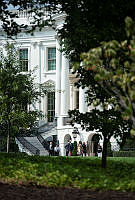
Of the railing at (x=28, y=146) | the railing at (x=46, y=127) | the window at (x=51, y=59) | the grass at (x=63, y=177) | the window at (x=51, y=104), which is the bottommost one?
the grass at (x=63, y=177)

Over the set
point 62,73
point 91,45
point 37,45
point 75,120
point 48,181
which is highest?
point 37,45

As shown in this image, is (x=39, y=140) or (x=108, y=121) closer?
(x=108, y=121)

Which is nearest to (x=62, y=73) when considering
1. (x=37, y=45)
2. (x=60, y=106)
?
(x=60, y=106)

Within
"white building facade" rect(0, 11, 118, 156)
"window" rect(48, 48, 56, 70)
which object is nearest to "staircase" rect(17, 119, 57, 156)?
"white building facade" rect(0, 11, 118, 156)

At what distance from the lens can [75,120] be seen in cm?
1955

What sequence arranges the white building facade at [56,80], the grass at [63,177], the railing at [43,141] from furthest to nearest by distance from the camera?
1. the white building facade at [56,80]
2. the railing at [43,141]
3. the grass at [63,177]

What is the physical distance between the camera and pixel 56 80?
6206cm

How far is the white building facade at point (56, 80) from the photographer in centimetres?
5784

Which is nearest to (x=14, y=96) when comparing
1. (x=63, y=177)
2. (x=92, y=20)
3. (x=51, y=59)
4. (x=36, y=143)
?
(x=92, y=20)

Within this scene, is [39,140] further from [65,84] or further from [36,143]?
[65,84]

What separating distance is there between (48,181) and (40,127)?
Result: 4687cm

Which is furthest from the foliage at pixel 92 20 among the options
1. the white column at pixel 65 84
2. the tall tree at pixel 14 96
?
the white column at pixel 65 84

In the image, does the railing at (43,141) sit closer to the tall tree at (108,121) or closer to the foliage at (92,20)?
the tall tree at (108,121)

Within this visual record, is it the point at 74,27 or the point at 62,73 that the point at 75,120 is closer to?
the point at 74,27
